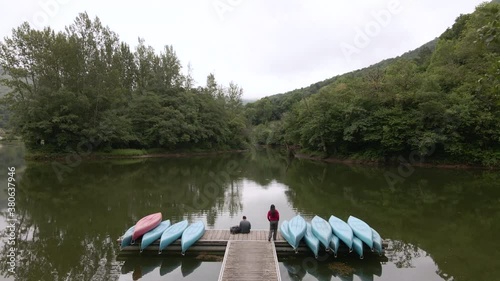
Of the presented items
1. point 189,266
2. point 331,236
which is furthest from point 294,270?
point 189,266

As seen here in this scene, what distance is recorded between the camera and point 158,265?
33.9ft

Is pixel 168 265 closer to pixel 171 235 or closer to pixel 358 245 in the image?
pixel 171 235

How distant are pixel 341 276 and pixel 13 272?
33.1 ft

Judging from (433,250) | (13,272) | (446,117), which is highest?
(446,117)

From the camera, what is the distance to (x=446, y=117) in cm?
3247

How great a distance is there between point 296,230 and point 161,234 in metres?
4.95

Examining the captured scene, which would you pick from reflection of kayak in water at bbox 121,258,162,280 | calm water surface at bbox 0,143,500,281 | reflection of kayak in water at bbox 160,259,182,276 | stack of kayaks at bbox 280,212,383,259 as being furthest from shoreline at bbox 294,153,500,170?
reflection of kayak in water at bbox 121,258,162,280

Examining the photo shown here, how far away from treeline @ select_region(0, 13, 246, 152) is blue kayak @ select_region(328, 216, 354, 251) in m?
35.9

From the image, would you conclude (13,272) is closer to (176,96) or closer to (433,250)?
(433,250)

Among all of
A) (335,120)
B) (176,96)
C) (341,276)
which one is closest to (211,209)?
(341,276)

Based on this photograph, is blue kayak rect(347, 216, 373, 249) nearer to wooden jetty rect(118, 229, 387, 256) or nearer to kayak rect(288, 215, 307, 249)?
wooden jetty rect(118, 229, 387, 256)

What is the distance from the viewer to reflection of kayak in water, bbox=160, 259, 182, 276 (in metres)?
9.93

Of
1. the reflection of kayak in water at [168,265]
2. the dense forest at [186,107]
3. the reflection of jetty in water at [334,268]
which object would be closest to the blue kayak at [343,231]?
the reflection of jetty in water at [334,268]

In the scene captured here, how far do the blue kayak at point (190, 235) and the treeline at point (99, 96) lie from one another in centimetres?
3241
